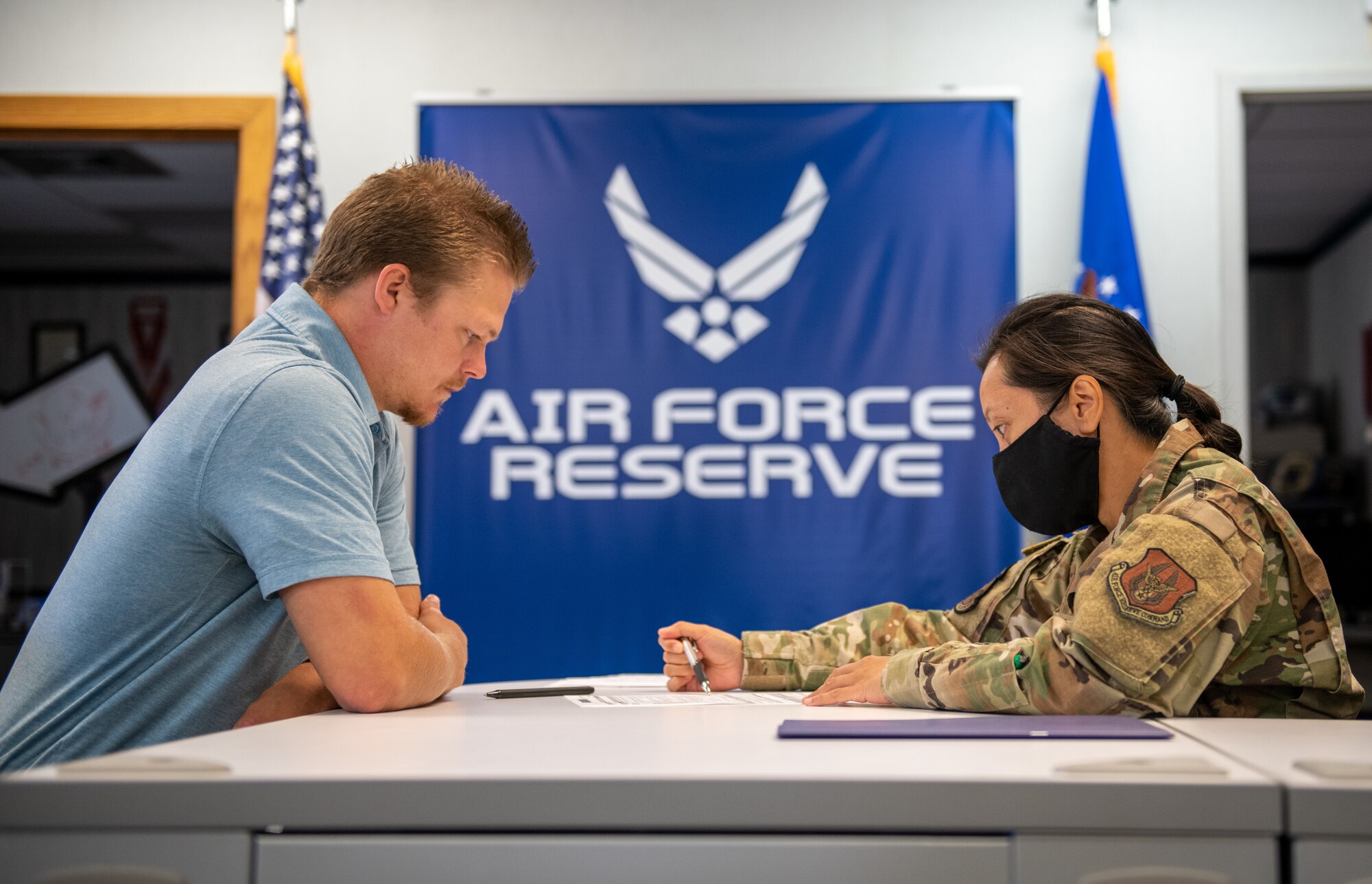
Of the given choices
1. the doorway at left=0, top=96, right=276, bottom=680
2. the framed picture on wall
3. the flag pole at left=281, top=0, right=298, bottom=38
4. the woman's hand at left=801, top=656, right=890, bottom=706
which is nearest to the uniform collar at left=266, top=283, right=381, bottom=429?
the woman's hand at left=801, top=656, right=890, bottom=706

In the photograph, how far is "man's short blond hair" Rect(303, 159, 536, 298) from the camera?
4.82 ft

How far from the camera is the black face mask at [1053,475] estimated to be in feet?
5.25

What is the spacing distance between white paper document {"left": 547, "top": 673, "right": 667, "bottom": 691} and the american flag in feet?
5.82

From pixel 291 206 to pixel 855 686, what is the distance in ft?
8.04

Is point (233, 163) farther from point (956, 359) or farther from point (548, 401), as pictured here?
point (956, 359)

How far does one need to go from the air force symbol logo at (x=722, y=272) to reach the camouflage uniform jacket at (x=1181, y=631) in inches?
69.7

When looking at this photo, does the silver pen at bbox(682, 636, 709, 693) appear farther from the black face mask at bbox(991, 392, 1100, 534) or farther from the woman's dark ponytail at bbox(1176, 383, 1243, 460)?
the woman's dark ponytail at bbox(1176, 383, 1243, 460)

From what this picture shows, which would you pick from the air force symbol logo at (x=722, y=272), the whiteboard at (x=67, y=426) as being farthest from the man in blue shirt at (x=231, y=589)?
the whiteboard at (x=67, y=426)

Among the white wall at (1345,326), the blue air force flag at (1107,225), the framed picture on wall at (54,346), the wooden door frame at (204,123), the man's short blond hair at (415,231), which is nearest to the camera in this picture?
the man's short blond hair at (415,231)

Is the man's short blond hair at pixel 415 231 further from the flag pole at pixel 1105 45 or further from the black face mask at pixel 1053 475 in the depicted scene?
the flag pole at pixel 1105 45

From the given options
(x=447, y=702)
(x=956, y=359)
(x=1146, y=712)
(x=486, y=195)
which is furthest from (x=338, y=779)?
(x=956, y=359)

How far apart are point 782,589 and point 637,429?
632mm

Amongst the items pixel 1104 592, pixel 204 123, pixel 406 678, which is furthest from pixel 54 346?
pixel 1104 592

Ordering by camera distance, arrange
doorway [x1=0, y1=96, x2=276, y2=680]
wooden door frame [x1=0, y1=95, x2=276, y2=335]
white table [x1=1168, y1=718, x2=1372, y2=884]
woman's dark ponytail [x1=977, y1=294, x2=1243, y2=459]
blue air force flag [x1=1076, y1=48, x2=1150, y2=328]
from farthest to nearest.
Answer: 1. doorway [x1=0, y1=96, x2=276, y2=680]
2. wooden door frame [x1=0, y1=95, x2=276, y2=335]
3. blue air force flag [x1=1076, y1=48, x2=1150, y2=328]
4. woman's dark ponytail [x1=977, y1=294, x2=1243, y2=459]
5. white table [x1=1168, y1=718, x2=1372, y2=884]
